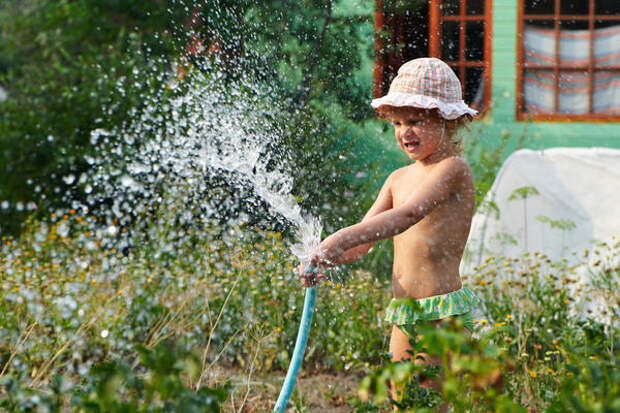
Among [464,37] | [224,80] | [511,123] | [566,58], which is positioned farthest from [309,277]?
[566,58]

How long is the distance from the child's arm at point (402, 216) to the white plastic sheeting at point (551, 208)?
1.78m

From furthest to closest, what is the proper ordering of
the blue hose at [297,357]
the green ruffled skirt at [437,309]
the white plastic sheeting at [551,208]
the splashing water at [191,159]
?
the splashing water at [191,159] → the white plastic sheeting at [551,208] → the green ruffled skirt at [437,309] → the blue hose at [297,357]

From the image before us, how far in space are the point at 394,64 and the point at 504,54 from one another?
58.6 inches

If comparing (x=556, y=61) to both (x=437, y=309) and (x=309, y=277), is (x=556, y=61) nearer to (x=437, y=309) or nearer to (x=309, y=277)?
(x=437, y=309)

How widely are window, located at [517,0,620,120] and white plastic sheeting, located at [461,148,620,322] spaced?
2.56 meters

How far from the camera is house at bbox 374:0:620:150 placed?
6469 mm

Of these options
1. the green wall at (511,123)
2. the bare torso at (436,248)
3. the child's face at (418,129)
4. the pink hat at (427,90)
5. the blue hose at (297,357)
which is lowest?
the blue hose at (297,357)

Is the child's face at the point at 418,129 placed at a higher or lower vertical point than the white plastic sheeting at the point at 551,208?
lower

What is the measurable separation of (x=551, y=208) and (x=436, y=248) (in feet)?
6.93

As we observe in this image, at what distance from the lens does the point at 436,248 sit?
2.15m

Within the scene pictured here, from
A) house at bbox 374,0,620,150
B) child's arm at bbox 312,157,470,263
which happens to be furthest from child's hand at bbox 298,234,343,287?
house at bbox 374,0,620,150

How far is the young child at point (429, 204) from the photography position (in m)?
2.12

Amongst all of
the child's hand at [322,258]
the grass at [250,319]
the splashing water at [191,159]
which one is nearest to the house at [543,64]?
the splashing water at [191,159]

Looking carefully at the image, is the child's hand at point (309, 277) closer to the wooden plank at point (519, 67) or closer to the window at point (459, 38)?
the window at point (459, 38)
